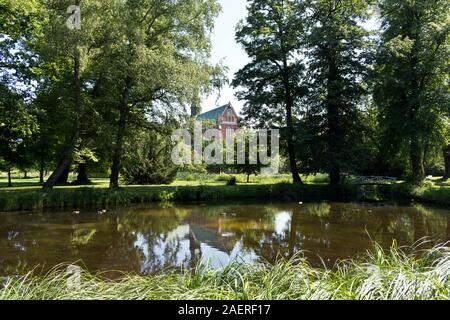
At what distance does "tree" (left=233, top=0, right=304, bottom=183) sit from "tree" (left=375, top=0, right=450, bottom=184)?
17.8 feet

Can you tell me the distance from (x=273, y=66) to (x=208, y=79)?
5.70 meters

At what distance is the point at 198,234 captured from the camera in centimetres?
1204

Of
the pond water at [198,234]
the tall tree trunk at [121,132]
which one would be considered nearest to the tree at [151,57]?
the tall tree trunk at [121,132]

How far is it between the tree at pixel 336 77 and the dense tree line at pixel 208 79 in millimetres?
86

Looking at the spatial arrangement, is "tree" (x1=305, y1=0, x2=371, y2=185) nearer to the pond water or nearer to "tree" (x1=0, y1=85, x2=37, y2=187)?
the pond water

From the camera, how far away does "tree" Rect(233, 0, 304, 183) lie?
2438 centimetres

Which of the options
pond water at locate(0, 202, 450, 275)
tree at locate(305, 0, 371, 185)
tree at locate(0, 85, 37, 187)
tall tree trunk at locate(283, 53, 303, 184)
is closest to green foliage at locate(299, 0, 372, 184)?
tree at locate(305, 0, 371, 185)

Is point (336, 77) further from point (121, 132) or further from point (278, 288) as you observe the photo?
point (278, 288)

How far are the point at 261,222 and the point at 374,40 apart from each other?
54.1ft

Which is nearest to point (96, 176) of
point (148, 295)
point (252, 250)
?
point (252, 250)

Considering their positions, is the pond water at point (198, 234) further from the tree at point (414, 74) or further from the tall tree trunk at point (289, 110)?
the tall tree trunk at point (289, 110)

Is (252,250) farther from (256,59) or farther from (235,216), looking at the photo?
(256,59)

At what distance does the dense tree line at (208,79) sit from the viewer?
1831 cm

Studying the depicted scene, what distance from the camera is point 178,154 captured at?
2350 cm
